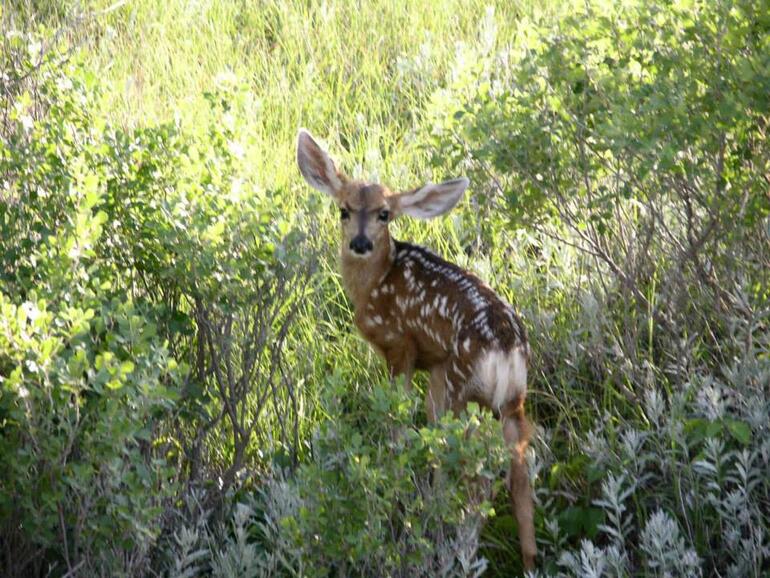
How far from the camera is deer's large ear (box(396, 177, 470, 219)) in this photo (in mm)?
6246

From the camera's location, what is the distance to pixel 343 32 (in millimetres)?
9109

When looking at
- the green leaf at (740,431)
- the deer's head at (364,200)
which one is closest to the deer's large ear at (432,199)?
the deer's head at (364,200)

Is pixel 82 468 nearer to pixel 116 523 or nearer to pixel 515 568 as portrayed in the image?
pixel 116 523

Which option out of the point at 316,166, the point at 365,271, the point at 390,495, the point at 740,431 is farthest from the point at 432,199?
the point at 390,495

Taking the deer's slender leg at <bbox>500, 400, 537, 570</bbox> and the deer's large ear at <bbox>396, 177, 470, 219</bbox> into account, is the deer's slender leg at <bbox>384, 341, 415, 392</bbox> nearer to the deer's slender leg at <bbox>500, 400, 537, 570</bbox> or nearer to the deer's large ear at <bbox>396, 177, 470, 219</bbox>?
the deer's large ear at <bbox>396, 177, 470, 219</bbox>

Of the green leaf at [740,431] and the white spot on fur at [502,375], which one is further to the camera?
the white spot on fur at [502,375]

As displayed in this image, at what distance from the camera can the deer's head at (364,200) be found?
20.9ft

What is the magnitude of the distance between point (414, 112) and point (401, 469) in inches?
151

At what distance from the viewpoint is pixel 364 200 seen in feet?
21.3

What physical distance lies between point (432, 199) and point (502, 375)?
43.1 inches

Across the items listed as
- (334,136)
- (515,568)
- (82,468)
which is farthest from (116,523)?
(334,136)

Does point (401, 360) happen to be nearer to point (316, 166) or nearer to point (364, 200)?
point (364, 200)

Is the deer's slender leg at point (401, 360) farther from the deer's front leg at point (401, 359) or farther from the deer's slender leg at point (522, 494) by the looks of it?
the deer's slender leg at point (522, 494)

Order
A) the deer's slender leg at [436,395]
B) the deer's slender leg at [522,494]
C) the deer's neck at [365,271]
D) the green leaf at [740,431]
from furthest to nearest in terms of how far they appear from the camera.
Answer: the deer's neck at [365,271] → the deer's slender leg at [436,395] → the deer's slender leg at [522,494] → the green leaf at [740,431]
